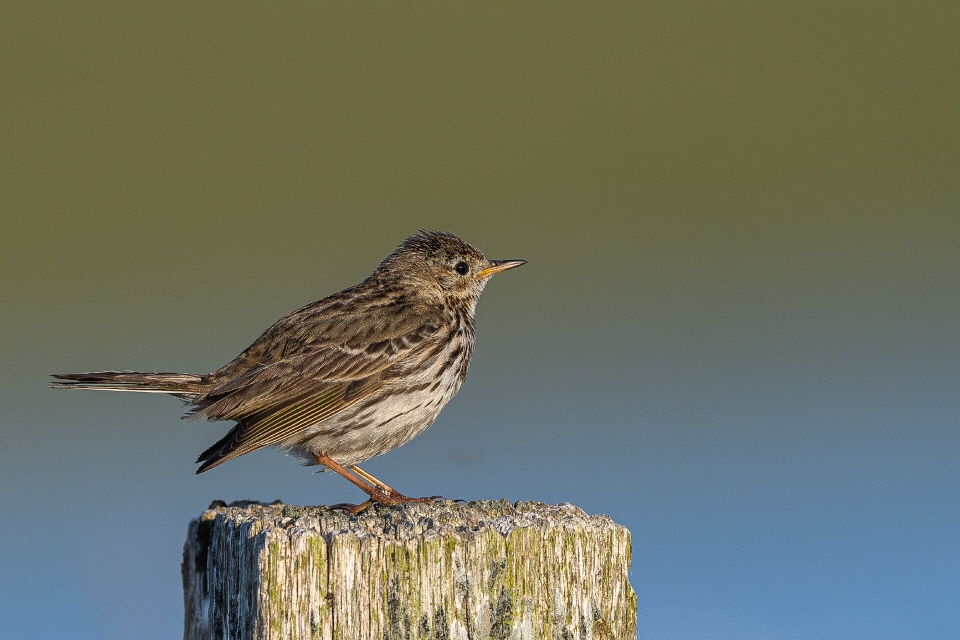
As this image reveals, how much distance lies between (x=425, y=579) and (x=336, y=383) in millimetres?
3487

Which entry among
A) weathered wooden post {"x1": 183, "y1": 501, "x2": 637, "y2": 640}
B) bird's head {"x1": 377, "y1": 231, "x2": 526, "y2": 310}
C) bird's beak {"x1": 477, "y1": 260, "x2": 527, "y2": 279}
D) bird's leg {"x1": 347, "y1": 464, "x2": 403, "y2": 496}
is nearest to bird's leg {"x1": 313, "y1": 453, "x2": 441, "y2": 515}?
bird's leg {"x1": 347, "y1": 464, "x2": 403, "y2": 496}

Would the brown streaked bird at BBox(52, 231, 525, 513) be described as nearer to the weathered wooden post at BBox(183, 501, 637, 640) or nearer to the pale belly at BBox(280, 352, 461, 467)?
the pale belly at BBox(280, 352, 461, 467)

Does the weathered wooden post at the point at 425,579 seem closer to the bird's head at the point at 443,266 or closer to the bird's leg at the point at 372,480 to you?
the bird's leg at the point at 372,480

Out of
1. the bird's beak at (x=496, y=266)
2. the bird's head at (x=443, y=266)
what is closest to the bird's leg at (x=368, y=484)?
the bird's head at (x=443, y=266)

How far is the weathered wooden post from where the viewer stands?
4.84 m

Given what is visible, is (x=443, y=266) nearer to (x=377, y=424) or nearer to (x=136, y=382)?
(x=377, y=424)

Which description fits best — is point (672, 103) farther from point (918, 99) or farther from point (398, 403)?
point (398, 403)

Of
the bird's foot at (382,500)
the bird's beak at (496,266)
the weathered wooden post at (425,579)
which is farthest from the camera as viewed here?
the bird's beak at (496,266)

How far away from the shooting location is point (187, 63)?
19.2m

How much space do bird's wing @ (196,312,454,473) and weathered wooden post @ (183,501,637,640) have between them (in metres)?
2.28

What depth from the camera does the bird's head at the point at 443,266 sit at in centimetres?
975

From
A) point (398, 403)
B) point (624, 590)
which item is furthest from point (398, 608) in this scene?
point (398, 403)

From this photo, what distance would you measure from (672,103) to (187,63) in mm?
8490

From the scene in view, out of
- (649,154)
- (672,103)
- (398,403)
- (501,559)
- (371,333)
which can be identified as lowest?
(501,559)
